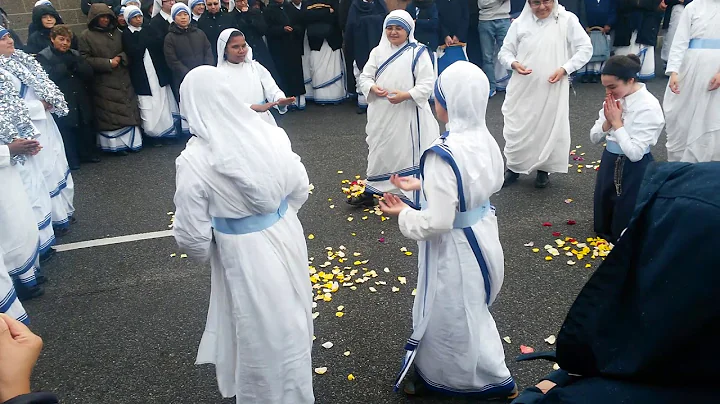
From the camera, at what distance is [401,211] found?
9.34ft

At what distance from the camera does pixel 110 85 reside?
24.4 feet

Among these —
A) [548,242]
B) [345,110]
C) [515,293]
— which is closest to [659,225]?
[515,293]

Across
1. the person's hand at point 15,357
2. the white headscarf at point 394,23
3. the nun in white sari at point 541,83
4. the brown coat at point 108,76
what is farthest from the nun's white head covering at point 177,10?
the person's hand at point 15,357

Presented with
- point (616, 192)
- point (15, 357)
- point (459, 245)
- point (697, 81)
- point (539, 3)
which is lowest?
point (616, 192)

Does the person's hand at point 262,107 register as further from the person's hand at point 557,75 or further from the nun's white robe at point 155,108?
the nun's white robe at point 155,108

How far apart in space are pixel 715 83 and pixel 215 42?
609cm

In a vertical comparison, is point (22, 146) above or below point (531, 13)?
below

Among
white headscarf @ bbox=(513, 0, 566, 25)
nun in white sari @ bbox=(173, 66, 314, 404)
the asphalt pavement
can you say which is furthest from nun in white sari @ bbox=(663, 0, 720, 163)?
nun in white sari @ bbox=(173, 66, 314, 404)

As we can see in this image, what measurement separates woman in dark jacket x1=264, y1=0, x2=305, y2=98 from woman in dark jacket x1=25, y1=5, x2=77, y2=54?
2962mm

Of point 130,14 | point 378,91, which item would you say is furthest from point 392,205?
point 130,14

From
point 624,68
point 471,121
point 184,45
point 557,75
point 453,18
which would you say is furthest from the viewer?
point 453,18

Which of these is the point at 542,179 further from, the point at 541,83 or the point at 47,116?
the point at 47,116

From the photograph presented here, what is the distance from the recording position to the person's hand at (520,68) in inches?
217

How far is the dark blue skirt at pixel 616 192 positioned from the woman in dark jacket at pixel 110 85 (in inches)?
230
